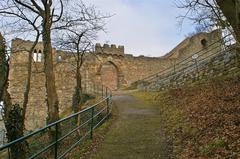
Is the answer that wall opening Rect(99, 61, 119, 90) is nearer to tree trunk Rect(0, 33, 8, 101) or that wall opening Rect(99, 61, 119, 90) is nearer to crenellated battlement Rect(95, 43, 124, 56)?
crenellated battlement Rect(95, 43, 124, 56)

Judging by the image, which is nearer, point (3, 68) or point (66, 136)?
point (66, 136)

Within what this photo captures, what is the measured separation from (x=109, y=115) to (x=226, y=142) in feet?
22.4

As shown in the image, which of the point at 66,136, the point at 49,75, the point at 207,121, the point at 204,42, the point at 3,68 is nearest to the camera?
the point at 66,136

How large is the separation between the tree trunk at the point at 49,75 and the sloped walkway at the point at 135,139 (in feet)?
7.46

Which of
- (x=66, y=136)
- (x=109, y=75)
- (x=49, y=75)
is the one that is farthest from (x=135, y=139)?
(x=109, y=75)

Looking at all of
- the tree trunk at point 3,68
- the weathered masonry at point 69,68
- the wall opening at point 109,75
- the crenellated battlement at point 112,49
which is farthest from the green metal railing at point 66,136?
the wall opening at point 109,75

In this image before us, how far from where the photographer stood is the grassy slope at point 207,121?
276 inches

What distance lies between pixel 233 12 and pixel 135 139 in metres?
4.24

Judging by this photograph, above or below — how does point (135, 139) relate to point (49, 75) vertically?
below

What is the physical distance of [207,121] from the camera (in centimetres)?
909

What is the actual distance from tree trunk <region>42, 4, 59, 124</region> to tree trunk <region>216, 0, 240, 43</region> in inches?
275

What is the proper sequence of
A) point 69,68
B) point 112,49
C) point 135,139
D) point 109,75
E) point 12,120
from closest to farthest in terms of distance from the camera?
point 135,139, point 12,120, point 69,68, point 112,49, point 109,75

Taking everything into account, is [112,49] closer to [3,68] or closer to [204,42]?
[204,42]

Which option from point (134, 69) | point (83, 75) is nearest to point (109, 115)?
point (83, 75)
